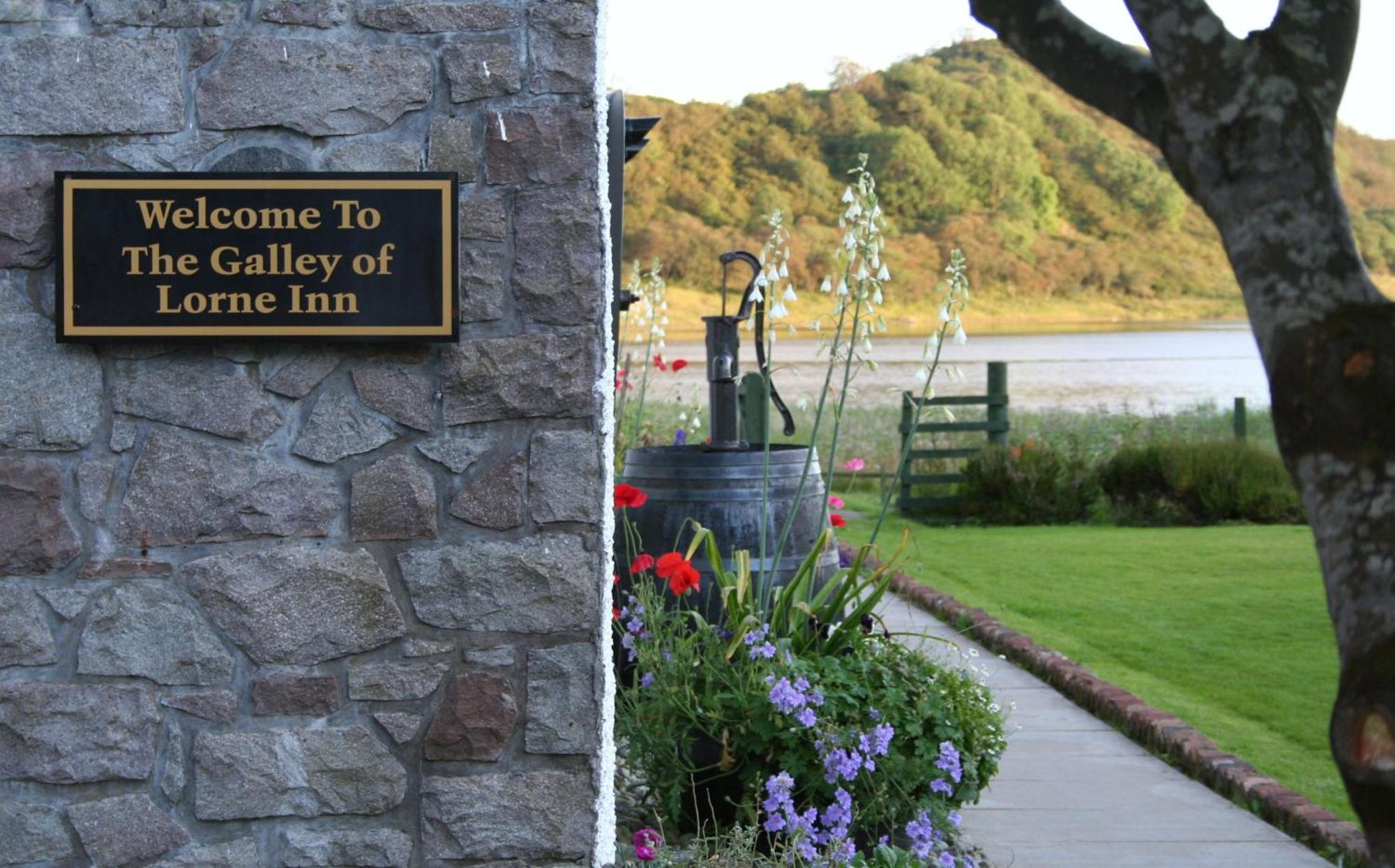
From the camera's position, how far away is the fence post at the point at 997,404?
41.5 feet

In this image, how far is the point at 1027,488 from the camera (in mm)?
12008

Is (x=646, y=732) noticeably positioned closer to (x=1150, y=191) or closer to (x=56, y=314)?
(x=56, y=314)

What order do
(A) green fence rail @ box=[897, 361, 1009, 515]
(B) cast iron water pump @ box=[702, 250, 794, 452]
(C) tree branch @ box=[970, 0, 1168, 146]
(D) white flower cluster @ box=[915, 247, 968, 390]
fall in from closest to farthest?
(C) tree branch @ box=[970, 0, 1168, 146] < (D) white flower cluster @ box=[915, 247, 968, 390] < (B) cast iron water pump @ box=[702, 250, 794, 452] < (A) green fence rail @ box=[897, 361, 1009, 515]

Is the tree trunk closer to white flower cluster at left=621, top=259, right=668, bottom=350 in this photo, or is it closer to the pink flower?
the pink flower

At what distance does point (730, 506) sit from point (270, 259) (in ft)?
6.81

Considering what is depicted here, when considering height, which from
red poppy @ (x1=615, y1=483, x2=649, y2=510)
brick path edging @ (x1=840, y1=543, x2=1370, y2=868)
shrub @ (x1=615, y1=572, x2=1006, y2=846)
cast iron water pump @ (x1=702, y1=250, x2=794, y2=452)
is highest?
cast iron water pump @ (x1=702, y1=250, x2=794, y2=452)

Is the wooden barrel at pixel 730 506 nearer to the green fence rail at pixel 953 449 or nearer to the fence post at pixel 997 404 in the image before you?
the green fence rail at pixel 953 449

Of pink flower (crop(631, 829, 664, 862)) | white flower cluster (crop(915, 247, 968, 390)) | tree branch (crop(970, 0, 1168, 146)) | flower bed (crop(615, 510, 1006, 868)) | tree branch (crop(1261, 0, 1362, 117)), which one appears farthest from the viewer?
white flower cluster (crop(915, 247, 968, 390))

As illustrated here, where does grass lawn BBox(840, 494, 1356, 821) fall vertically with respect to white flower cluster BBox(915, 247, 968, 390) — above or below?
below

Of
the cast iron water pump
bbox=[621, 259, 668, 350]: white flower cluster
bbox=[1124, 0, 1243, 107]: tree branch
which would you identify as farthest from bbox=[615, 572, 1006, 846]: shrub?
bbox=[621, 259, 668, 350]: white flower cluster

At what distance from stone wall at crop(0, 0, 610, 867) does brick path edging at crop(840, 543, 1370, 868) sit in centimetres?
175

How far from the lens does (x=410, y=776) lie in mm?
2984

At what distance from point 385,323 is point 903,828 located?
6.68 ft

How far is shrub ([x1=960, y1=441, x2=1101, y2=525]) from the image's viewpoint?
1201 centimetres
